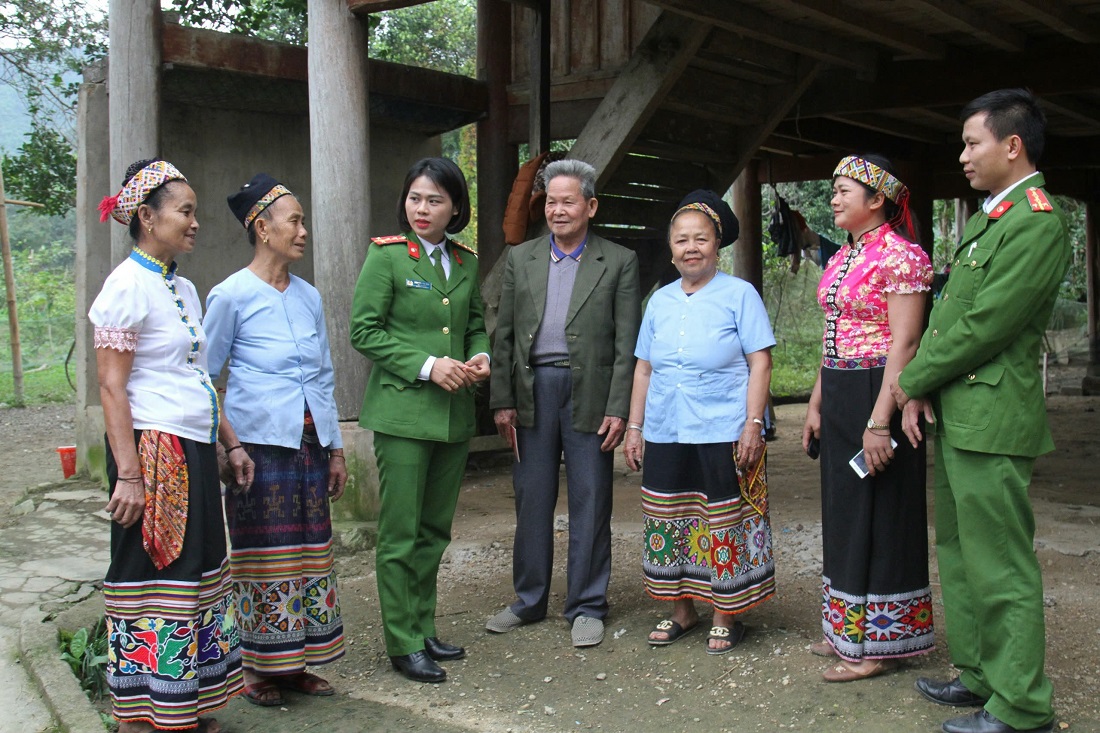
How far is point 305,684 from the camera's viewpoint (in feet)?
12.3

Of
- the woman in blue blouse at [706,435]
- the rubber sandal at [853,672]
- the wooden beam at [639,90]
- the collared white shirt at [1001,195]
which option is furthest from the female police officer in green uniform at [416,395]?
the wooden beam at [639,90]

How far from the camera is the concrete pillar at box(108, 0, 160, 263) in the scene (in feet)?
20.2

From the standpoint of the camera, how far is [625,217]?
704cm

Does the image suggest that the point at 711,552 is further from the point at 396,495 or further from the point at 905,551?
the point at 396,495

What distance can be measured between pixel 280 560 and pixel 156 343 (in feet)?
2.91

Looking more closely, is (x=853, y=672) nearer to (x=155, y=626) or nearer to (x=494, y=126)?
(x=155, y=626)

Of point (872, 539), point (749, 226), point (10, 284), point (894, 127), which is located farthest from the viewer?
point (10, 284)

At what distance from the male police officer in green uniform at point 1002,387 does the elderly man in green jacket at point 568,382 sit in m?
1.36

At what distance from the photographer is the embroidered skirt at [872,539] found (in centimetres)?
355

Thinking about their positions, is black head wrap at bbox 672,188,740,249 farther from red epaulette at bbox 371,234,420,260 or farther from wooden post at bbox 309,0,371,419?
wooden post at bbox 309,0,371,419

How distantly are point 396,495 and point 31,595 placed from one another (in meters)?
2.11

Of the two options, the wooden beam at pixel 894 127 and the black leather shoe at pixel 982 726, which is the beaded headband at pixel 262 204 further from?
the wooden beam at pixel 894 127

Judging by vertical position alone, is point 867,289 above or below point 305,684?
above

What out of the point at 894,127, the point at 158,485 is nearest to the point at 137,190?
the point at 158,485
